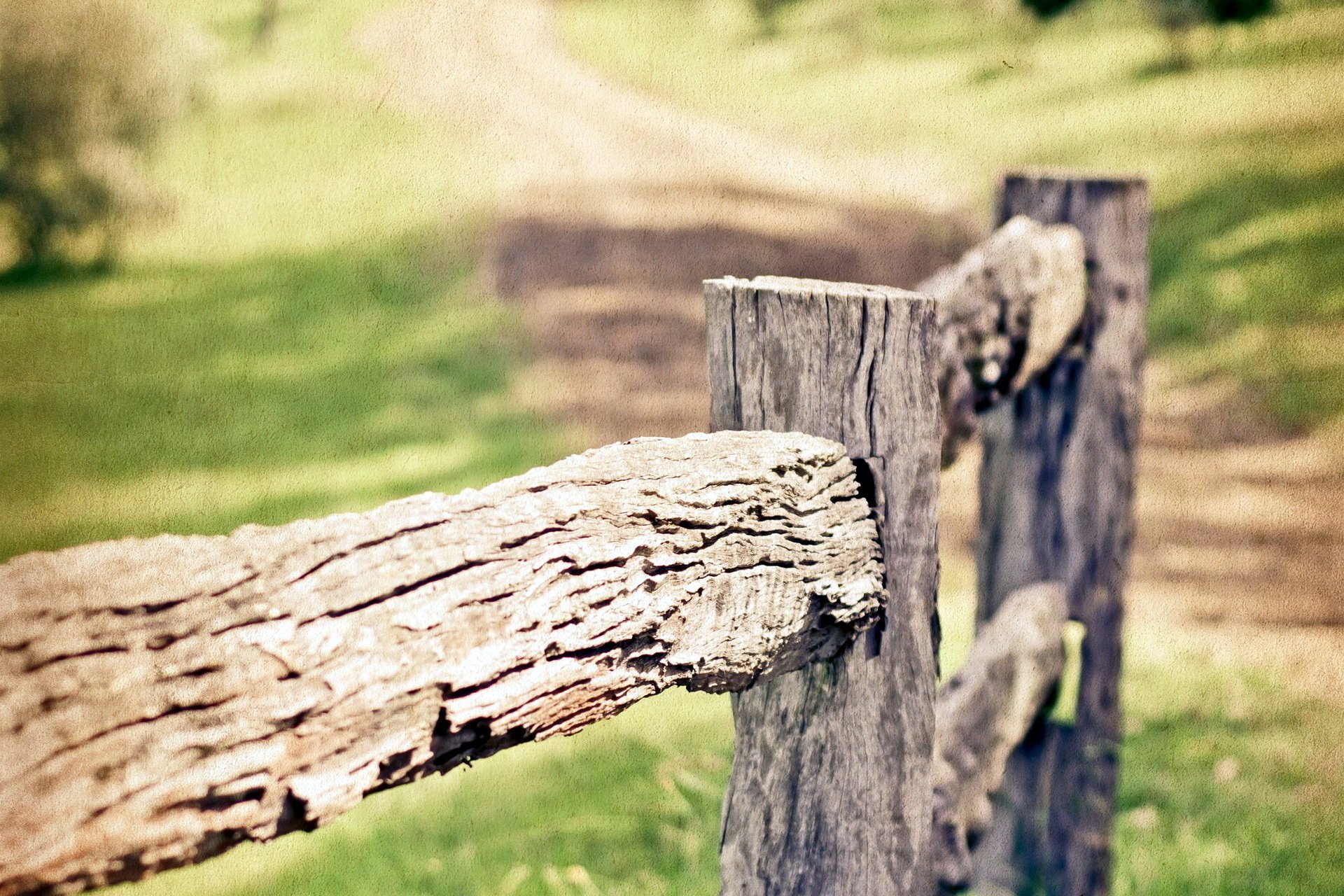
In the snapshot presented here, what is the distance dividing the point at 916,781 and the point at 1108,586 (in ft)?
4.14

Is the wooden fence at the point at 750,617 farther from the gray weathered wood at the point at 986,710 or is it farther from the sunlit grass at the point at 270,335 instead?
the sunlit grass at the point at 270,335

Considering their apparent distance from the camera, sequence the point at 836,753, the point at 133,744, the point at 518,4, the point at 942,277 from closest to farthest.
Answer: the point at 133,744 → the point at 836,753 → the point at 942,277 → the point at 518,4

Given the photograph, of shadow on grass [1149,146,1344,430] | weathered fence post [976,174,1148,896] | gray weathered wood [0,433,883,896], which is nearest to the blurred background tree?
shadow on grass [1149,146,1344,430]

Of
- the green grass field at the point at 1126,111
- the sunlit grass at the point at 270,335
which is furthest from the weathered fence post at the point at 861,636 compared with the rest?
the green grass field at the point at 1126,111

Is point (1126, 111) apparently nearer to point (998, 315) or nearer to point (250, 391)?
point (250, 391)

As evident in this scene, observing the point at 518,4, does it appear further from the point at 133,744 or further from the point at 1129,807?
the point at 133,744

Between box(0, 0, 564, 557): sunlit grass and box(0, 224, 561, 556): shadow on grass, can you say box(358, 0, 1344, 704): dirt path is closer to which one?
box(0, 0, 564, 557): sunlit grass

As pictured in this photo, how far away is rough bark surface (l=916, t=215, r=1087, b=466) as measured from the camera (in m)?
2.04

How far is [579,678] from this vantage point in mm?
1110

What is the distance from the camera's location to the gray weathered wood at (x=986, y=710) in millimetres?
1975

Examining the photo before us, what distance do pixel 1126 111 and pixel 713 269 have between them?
280 centimetres

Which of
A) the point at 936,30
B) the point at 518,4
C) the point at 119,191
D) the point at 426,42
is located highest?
the point at 936,30

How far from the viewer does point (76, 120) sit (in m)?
3.37

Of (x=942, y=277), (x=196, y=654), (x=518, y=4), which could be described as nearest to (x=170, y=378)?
(x=518, y=4)
